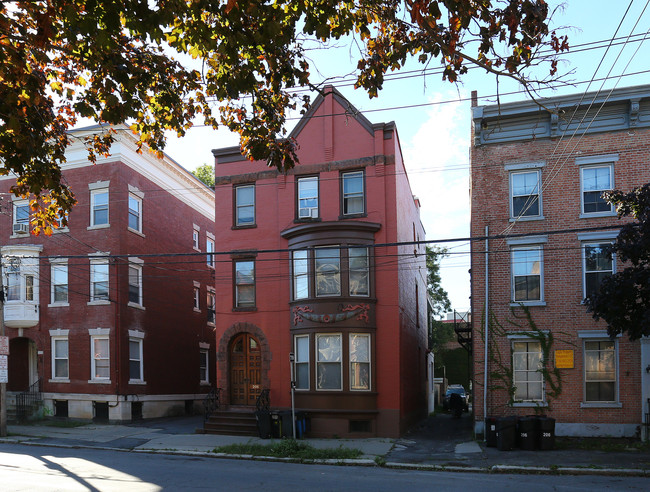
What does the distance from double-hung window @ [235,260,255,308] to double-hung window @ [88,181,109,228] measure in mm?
6911

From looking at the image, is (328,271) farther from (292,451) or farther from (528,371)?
(528,371)

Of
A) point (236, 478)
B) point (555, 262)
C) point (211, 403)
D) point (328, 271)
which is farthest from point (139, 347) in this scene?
point (555, 262)

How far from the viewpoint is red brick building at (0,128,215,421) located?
2650 centimetres

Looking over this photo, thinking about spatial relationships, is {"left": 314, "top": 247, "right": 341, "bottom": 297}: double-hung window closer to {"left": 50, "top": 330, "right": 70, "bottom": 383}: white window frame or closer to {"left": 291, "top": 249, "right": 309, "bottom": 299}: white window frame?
{"left": 291, "top": 249, "right": 309, "bottom": 299}: white window frame

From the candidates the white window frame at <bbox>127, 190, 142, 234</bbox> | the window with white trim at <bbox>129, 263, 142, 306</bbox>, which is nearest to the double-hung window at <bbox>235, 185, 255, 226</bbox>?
the white window frame at <bbox>127, 190, 142, 234</bbox>

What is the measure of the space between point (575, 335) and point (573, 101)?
24.5ft

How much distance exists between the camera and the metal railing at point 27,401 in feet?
86.9

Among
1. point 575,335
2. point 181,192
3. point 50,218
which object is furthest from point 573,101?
point 181,192

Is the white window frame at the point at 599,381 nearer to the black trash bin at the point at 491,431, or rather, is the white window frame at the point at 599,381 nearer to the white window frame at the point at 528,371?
the white window frame at the point at 528,371

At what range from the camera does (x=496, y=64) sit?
754cm

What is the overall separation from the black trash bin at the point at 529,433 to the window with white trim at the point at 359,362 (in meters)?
5.39

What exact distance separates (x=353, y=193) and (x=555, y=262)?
23.5 ft

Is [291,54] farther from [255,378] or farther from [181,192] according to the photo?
[181,192]

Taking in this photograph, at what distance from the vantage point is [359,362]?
72.2ft
